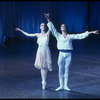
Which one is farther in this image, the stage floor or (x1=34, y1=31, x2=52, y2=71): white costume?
(x1=34, y1=31, x2=52, y2=71): white costume

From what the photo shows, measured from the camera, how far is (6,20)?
15172 mm

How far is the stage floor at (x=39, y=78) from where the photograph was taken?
5.86m

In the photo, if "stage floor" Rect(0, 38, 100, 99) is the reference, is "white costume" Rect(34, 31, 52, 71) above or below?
above

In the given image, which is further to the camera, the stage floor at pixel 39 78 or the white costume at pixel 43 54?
the white costume at pixel 43 54

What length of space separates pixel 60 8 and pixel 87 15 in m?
2.10

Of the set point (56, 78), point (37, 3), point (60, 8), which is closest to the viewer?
point (56, 78)

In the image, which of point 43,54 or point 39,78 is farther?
point 39,78

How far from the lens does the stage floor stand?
5855 millimetres

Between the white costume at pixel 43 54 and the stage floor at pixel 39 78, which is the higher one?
the white costume at pixel 43 54

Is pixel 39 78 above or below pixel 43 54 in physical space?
below

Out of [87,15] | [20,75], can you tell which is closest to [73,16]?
[87,15]

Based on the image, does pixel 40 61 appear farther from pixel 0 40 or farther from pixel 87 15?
pixel 87 15

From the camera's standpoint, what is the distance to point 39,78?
7.34 m

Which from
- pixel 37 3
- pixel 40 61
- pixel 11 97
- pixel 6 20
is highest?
pixel 37 3
